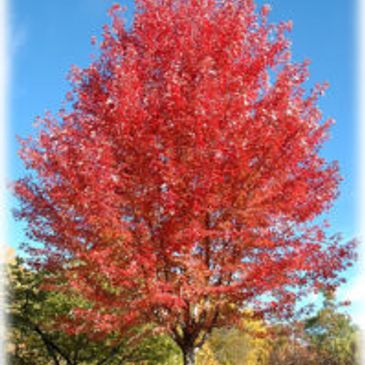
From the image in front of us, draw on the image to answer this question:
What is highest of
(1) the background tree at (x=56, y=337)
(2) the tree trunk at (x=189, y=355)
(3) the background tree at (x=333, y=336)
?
(3) the background tree at (x=333, y=336)

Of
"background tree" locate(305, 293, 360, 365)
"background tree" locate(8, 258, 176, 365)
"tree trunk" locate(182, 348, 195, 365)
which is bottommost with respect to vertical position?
"tree trunk" locate(182, 348, 195, 365)

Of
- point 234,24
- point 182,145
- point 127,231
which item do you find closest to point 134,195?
point 127,231

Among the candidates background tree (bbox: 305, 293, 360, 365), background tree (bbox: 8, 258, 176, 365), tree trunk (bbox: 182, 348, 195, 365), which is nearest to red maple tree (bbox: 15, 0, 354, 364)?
tree trunk (bbox: 182, 348, 195, 365)

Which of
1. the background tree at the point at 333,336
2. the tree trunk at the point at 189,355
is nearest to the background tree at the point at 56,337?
the tree trunk at the point at 189,355

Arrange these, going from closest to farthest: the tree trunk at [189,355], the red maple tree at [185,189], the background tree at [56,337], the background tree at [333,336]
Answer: the red maple tree at [185,189] < the tree trunk at [189,355] < the background tree at [56,337] < the background tree at [333,336]

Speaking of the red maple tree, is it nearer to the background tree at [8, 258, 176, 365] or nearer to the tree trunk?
the tree trunk

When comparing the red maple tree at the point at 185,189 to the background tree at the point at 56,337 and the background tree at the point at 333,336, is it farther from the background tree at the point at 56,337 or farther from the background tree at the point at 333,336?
the background tree at the point at 333,336

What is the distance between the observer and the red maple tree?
8938 millimetres

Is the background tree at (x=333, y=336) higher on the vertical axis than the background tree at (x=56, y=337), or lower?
higher

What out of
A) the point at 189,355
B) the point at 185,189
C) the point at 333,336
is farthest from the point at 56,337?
the point at 333,336

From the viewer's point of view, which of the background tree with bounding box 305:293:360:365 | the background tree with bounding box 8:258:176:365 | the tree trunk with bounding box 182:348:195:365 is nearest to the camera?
the tree trunk with bounding box 182:348:195:365

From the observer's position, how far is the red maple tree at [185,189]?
29.3 ft

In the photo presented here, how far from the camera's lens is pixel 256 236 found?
949 centimetres

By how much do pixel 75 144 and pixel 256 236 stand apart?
178 inches
